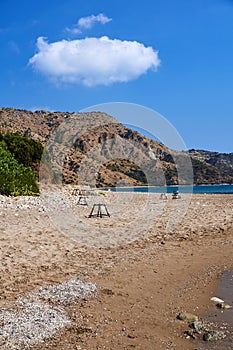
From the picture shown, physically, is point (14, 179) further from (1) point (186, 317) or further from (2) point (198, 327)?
(2) point (198, 327)

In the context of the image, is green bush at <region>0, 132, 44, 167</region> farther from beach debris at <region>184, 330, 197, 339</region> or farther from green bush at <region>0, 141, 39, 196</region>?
beach debris at <region>184, 330, 197, 339</region>

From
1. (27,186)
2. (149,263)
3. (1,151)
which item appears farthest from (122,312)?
(1,151)

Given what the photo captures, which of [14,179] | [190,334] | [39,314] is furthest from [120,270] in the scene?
[14,179]

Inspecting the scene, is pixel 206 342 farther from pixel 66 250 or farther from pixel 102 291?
pixel 66 250

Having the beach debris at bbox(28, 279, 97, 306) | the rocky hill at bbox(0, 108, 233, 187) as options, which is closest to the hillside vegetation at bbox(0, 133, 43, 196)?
the rocky hill at bbox(0, 108, 233, 187)

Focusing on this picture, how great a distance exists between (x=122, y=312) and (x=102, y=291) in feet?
3.77

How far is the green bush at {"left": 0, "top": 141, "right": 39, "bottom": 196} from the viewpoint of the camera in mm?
25922

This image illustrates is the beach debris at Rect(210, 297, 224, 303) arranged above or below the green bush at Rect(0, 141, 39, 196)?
below

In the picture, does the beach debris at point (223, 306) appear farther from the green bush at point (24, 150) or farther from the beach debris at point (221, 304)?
the green bush at point (24, 150)

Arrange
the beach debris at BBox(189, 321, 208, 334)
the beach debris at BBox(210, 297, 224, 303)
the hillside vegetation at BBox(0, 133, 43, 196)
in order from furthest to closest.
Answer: the hillside vegetation at BBox(0, 133, 43, 196), the beach debris at BBox(210, 297, 224, 303), the beach debris at BBox(189, 321, 208, 334)

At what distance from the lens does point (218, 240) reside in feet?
44.2

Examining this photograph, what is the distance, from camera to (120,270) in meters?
9.23

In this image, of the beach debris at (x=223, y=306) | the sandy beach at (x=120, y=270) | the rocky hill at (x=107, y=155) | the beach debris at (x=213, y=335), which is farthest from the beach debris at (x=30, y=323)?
the rocky hill at (x=107, y=155)

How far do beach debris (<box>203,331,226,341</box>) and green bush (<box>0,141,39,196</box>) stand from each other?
71.3 feet
